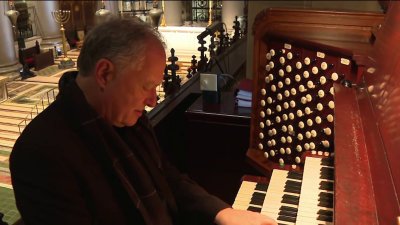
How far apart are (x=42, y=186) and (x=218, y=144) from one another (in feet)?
7.90

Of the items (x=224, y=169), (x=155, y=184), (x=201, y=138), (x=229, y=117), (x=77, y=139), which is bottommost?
(x=224, y=169)

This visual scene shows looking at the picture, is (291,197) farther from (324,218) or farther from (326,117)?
(326,117)

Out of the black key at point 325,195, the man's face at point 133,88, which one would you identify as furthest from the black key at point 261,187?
the man's face at point 133,88

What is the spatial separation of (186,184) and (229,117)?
61.2 inches

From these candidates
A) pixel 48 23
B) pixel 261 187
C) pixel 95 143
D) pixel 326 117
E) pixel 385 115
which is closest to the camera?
pixel 95 143

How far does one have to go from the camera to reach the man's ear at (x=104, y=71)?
4.00 feet

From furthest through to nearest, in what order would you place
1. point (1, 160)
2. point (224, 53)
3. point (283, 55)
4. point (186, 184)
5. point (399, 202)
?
point (224, 53)
point (283, 55)
point (1, 160)
point (186, 184)
point (399, 202)

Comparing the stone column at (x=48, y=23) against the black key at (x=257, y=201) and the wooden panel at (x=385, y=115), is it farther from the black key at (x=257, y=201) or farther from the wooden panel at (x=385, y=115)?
the wooden panel at (x=385, y=115)

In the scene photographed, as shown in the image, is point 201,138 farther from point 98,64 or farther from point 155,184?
point 98,64

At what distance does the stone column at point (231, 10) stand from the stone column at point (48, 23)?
5.03 m

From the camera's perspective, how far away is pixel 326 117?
2543mm

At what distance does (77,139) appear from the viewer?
126cm

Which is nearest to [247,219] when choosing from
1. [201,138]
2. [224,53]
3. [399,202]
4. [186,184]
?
[186,184]

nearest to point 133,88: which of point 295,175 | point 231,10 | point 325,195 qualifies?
point 325,195
